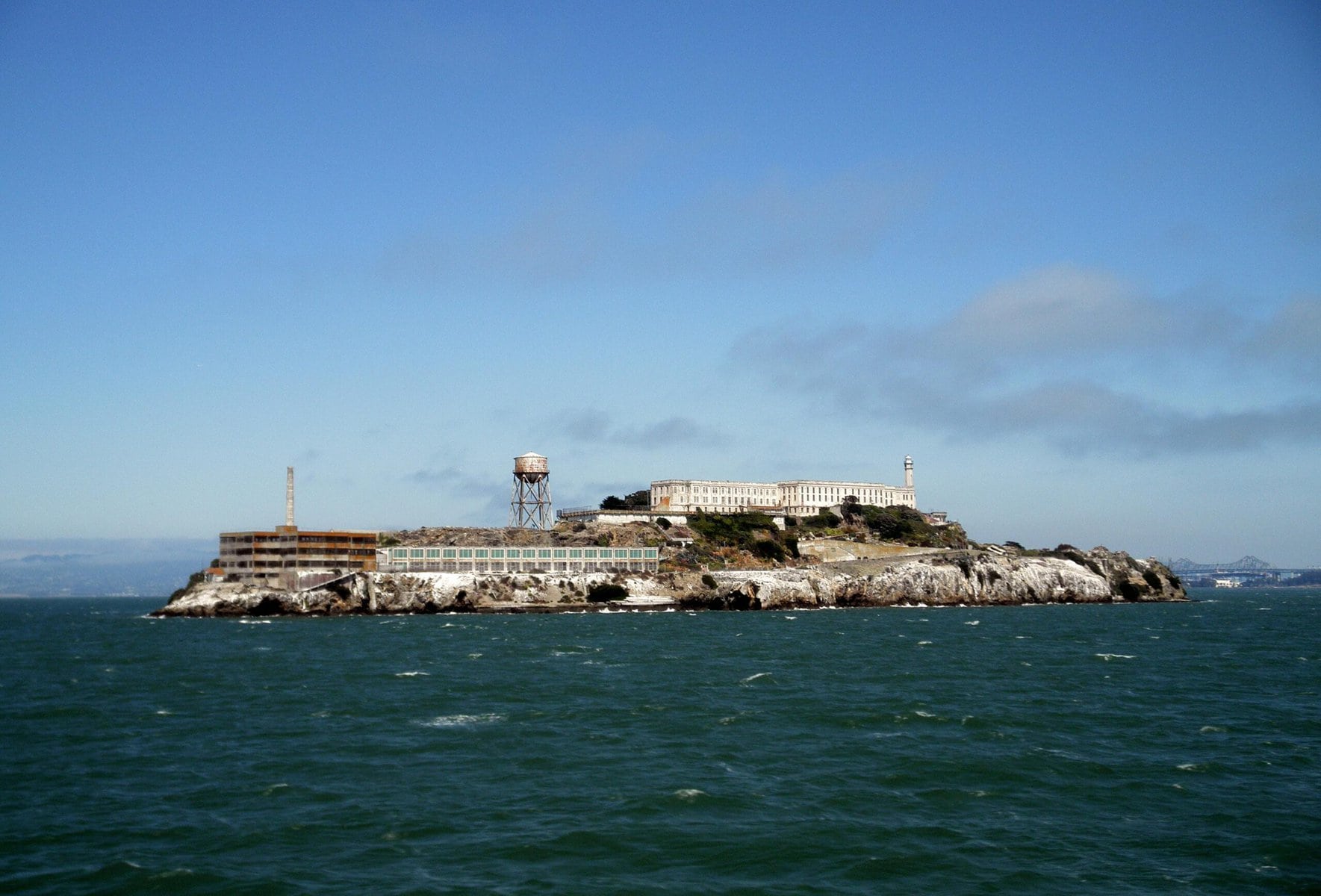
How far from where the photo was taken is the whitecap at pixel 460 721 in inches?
2124

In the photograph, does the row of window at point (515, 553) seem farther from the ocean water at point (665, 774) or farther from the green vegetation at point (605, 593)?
the ocean water at point (665, 774)

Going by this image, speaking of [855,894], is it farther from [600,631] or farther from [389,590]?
[389,590]

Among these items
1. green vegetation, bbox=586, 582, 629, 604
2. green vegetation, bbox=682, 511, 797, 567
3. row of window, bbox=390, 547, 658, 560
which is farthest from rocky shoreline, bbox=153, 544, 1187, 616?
green vegetation, bbox=682, 511, 797, 567

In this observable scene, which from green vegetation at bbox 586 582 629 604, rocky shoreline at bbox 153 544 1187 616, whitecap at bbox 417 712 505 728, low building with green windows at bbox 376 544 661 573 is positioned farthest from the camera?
low building with green windows at bbox 376 544 661 573

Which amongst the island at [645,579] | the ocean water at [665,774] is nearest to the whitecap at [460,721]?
the ocean water at [665,774]

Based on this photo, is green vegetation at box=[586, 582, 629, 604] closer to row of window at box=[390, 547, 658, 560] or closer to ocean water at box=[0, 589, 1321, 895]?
row of window at box=[390, 547, 658, 560]

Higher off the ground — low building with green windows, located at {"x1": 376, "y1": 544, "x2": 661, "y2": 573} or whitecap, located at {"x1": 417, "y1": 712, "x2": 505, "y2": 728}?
low building with green windows, located at {"x1": 376, "y1": 544, "x2": 661, "y2": 573}

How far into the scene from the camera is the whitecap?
177 feet

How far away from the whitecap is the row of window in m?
108

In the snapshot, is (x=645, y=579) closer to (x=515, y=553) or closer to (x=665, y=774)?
(x=515, y=553)

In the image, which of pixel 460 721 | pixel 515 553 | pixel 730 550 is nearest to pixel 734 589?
pixel 730 550

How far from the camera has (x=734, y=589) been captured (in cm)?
16288

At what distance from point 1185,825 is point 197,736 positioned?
4225cm

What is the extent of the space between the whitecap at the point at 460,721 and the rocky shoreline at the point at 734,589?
96.7 meters
